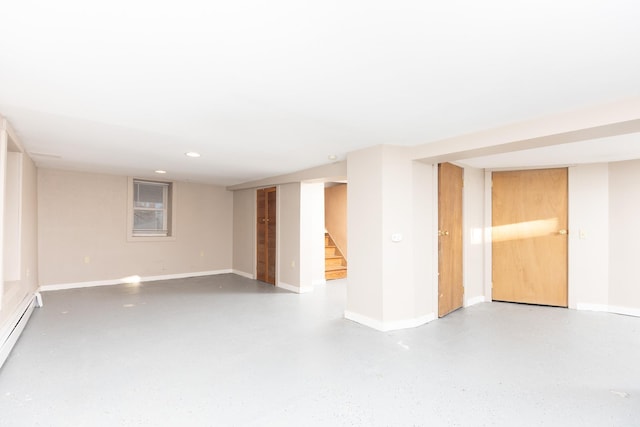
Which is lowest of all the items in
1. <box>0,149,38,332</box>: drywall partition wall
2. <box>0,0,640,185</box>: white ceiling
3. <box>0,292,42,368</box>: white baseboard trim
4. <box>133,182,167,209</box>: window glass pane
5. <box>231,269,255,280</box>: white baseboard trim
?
<box>231,269,255,280</box>: white baseboard trim

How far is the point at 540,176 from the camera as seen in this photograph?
4586 mm

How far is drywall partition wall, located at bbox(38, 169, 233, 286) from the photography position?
5.40 m

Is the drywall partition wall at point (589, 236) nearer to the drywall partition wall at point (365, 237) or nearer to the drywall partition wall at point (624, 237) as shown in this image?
the drywall partition wall at point (624, 237)

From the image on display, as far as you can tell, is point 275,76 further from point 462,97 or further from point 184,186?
point 184,186

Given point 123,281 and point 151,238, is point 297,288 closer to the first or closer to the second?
point 151,238

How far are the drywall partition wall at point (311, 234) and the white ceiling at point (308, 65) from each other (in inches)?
95.4

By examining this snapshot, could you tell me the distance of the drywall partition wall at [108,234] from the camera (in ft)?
17.7

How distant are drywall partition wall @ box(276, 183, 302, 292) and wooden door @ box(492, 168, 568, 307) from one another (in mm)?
3064

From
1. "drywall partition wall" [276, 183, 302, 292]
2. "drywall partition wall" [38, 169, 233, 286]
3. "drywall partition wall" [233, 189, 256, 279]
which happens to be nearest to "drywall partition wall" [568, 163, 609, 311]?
"drywall partition wall" [276, 183, 302, 292]

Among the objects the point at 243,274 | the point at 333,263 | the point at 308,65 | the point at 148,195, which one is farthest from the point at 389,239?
the point at 148,195

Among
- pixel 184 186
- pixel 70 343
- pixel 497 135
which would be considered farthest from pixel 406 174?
pixel 184 186

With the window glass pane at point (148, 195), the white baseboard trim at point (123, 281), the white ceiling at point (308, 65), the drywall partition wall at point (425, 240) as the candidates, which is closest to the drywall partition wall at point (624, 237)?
the white ceiling at point (308, 65)

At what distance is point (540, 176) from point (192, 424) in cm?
505

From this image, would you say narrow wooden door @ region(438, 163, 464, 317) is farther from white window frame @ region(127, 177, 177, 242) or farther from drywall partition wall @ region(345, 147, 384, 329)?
white window frame @ region(127, 177, 177, 242)
